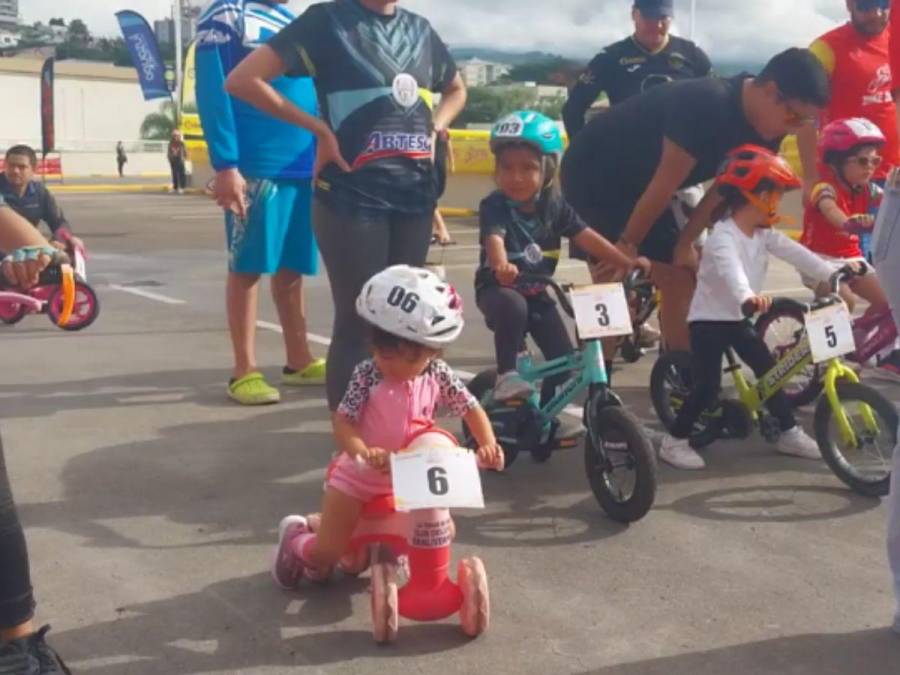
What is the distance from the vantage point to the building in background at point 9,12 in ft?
487

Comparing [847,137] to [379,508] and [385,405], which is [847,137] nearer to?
[385,405]

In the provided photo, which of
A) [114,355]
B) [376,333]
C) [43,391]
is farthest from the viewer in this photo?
[114,355]

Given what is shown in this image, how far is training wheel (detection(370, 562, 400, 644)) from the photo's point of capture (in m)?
3.15

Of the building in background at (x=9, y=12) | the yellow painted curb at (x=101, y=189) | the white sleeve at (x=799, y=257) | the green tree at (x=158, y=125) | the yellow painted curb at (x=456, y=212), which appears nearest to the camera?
the white sleeve at (x=799, y=257)

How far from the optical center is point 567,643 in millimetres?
3215

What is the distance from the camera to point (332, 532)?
11.0 feet

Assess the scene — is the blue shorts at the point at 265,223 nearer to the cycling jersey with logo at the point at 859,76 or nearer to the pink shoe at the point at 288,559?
the pink shoe at the point at 288,559

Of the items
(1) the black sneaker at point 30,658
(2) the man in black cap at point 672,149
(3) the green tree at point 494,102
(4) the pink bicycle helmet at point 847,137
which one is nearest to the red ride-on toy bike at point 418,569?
(1) the black sneaker at point 30,658

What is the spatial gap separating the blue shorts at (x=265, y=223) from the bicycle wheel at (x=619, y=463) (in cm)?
209

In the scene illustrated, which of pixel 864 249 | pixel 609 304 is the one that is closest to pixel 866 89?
pixel 864 249

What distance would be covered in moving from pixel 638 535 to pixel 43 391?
3.52 metres

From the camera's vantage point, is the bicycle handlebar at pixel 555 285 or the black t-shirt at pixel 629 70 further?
the black t-shirt at pixel 629 70

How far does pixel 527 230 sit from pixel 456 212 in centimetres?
1823

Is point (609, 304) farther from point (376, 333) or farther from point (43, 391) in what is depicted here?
point (43, 391)
